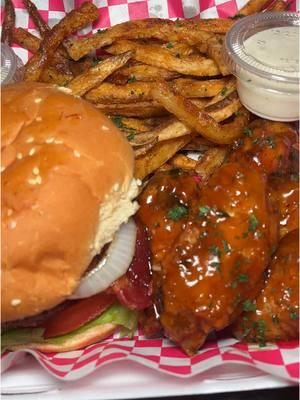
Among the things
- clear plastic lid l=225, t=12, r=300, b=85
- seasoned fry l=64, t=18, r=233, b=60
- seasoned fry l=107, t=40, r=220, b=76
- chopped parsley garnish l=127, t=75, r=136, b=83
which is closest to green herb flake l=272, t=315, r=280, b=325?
clear plastic lid l=225, t=12, r=300, b=85

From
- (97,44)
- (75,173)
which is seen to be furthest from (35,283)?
(97,44)

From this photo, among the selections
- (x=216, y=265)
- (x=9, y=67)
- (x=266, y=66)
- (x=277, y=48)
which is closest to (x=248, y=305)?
(x=216, y=265)

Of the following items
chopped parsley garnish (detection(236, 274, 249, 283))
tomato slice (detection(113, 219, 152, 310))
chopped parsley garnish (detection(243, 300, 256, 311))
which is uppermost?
chopped parsley garnish (detection(236, 274, 249, 283))

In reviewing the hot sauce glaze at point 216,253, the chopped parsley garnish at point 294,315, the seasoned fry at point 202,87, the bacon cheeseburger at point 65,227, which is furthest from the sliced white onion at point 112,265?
the seasoned fry at point 202,87

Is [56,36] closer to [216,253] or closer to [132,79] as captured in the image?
[132,79]

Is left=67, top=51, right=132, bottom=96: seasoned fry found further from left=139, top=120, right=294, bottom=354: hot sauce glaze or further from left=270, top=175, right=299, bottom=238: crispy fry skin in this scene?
left=270, top=175, right=299, bottom=238: crispy fry skin

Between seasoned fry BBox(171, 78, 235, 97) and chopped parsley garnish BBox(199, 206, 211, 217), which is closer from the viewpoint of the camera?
chopped parsley garnish BBox(199, 206, 211, 217)

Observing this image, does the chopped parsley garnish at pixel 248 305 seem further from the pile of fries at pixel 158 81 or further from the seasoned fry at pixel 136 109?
the seasoned fry at pixel 136 109
